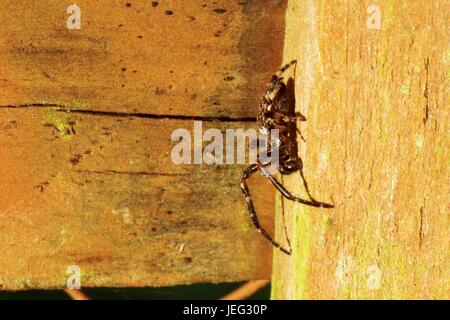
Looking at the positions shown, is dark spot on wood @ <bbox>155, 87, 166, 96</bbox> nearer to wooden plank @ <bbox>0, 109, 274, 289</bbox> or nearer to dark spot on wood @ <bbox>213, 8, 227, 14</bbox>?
wooden plank @ <bbox>0, 109, 274, 289</bbox>

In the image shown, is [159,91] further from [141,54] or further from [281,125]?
[281,125]

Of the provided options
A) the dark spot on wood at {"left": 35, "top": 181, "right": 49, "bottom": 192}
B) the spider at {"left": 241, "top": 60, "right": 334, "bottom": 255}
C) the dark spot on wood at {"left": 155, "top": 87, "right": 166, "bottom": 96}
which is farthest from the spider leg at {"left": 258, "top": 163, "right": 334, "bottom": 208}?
the dark spot on wood at {"left": 35, "top": 181, "right": 49, "bottom": 192}

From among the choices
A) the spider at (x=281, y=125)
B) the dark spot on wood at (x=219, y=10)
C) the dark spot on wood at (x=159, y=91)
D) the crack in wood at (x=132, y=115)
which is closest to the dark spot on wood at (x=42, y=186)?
the crack in wood at (x=132, y=115)

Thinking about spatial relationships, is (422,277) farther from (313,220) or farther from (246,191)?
(246,191)

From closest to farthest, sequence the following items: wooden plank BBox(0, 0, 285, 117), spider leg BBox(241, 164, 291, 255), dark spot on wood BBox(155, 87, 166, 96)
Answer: wooden plank BBox(0, 0, 285, 117) < dark spot on wood BBox(155, 87, 166, 96) < spider leg BBox(241, 164, 291, 255)

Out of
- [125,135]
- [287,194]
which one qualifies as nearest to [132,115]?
[125,135]

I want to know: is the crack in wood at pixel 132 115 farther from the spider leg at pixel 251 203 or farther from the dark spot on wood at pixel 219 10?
the dark spot on wood at pixel 219 10
